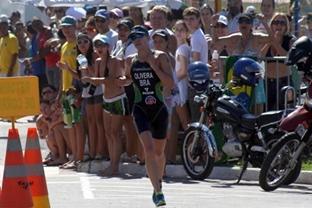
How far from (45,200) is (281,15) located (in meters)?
6.00

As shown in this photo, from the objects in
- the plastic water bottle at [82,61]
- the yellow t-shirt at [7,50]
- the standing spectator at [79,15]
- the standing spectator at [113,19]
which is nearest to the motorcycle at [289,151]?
the plastic water bottle at [82,61]

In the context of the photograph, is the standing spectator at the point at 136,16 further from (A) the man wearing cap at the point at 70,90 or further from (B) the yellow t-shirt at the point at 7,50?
(B) the yellow t-shirt at the point at 7,50

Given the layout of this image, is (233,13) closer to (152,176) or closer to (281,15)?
(281,15)

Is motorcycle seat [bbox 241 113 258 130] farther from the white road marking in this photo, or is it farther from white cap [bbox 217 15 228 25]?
white cap [bbox 217 15 228 25]

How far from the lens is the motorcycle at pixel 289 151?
12.8 m

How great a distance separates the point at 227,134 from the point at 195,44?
1.57 m

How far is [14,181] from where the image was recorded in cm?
1002

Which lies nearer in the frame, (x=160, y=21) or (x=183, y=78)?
(x=183, y=78)

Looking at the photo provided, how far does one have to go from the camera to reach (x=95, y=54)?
15.6 meters

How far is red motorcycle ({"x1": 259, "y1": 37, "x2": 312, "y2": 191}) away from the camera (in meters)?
12.8

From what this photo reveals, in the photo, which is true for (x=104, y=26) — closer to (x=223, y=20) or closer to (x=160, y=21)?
(x=160, y=21)

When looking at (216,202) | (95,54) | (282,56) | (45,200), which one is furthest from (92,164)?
(45,200)

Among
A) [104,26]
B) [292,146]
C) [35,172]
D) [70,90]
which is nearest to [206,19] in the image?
[104,26]

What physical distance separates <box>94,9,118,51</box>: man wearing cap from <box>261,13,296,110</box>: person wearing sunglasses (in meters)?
2.26
